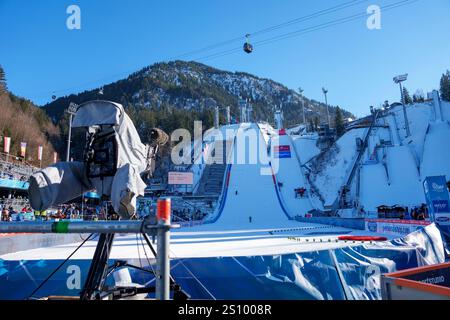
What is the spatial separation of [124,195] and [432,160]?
29.2 metres

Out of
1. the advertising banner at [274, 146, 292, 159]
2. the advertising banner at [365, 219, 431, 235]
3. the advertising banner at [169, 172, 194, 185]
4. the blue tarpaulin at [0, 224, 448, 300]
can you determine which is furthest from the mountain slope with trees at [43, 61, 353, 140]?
the blue tarpaulin at [0, 224, 448, 300]

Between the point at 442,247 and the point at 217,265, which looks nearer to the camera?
the point at 217,265

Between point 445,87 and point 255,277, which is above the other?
point 445,87

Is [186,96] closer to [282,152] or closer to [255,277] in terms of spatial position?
[282,152]

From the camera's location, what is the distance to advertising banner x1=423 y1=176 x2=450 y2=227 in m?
10.4

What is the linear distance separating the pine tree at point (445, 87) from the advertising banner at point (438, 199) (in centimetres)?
4034

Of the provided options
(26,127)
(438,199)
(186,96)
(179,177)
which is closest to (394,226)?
(438,199)

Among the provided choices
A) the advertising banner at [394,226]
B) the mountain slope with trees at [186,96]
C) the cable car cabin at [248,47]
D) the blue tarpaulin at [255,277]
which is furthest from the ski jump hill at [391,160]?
the mountain slope with trees at [186,96]

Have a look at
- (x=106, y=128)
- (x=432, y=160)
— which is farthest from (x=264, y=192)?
(x=106, y=128)

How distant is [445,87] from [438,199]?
161 ft

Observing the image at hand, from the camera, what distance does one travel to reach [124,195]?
8.48ft

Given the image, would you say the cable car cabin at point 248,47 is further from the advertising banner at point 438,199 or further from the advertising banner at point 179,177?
the advertising banner at point 179,177

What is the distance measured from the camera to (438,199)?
10.7 m
